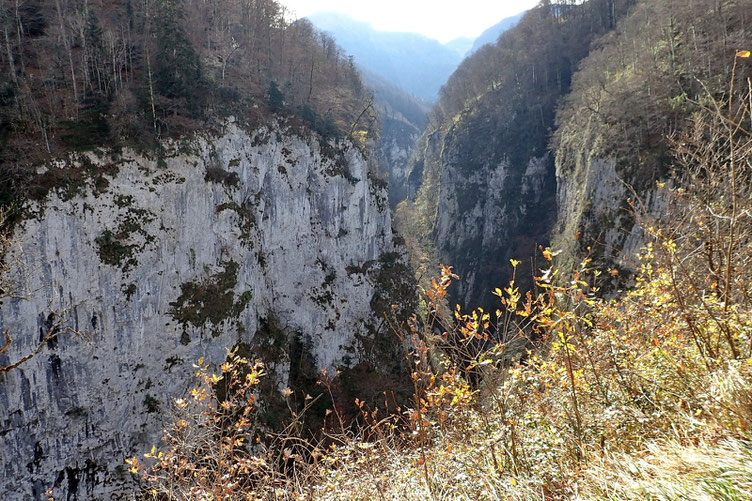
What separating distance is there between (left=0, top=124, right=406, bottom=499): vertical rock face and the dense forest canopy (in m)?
1.85

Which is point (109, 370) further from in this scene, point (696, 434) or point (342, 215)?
point (696, 434)

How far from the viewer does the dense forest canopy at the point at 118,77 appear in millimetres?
16234

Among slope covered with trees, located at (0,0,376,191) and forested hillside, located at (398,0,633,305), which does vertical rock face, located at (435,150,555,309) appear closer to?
forested hillside, located at (398,0,633,305)

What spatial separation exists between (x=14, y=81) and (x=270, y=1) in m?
23.5

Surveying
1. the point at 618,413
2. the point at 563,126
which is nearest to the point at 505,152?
the point at 563,126

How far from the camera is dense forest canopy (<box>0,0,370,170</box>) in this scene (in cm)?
1623

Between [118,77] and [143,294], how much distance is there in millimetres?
12018

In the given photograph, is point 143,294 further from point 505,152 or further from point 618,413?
point 505,152

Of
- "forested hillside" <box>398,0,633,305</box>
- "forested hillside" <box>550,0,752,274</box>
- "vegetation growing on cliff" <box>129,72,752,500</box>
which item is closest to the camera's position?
"vegetation growing on cliff" <box>129,72,752,500</box>

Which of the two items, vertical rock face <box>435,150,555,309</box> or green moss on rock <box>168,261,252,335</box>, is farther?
vertical rock face <box>435,150,555,309</box>

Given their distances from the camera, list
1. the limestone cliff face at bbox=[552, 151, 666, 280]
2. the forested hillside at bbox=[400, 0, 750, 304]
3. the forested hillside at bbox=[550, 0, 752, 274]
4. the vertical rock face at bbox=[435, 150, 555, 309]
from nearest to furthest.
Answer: the forested hillside at bbox=[550, 0, 752, 274] → the limestone cliff face at bbox=[552, 151, 666, 280] → the forested hillside at bbox=[400, 0, 750, 304] → the vertical rock face at bbox=[435, 150, 555, 309]

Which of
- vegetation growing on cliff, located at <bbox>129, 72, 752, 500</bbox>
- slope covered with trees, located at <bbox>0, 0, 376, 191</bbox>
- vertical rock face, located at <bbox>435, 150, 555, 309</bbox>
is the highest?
slope covered with trees, located at <bbox>0, 0, 376, 191</bbox>

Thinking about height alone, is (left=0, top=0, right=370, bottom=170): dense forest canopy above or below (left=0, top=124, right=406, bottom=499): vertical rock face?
above

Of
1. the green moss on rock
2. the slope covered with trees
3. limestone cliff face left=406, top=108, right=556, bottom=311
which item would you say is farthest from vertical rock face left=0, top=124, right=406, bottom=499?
limestone cliff face left=406, top=108, right=556, bottom=311
